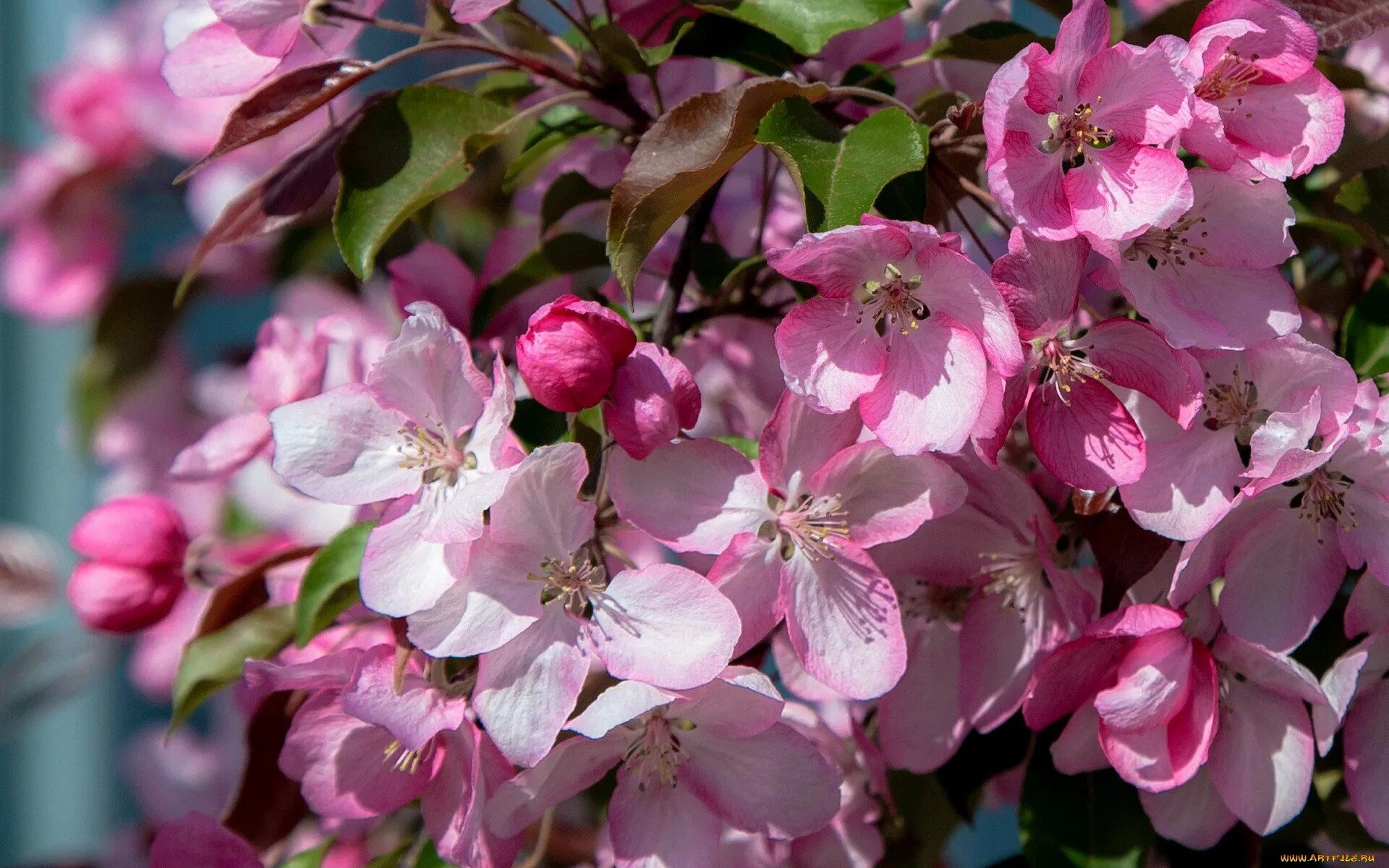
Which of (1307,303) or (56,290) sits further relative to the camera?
(56,290)

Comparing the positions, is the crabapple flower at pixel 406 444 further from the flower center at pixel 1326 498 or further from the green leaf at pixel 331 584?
the flower center at pixel 1326 498

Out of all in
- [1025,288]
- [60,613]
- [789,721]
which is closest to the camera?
[1025,288]

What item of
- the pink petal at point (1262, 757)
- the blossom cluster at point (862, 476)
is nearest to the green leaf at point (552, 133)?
the blossom cluster at point (862, 476)

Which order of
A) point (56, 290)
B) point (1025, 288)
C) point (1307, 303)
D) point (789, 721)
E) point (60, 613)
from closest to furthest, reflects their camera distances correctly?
1. point (1025, 288)
2. point (789, 721)
3. point (1307, 303)
4. point (56, 290)
5. point (60, 613)

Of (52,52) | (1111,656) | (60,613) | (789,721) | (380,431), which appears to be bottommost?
(60,613)

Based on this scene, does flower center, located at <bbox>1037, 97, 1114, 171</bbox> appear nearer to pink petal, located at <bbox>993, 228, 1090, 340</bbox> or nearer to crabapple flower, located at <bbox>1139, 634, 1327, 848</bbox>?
pink petal, located at <bbox>993, 228, 1090, 340</bbox>

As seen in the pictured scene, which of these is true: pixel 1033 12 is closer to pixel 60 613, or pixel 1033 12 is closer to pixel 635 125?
pixel 635 125

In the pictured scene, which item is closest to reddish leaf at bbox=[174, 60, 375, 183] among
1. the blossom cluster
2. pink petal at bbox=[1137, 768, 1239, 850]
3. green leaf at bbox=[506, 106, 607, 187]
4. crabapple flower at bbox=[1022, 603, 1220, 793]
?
the blossom cluster

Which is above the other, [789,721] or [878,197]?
[878,197]

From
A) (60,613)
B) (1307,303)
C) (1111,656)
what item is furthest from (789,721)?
(60,613)
